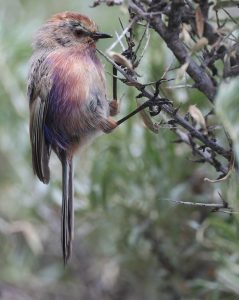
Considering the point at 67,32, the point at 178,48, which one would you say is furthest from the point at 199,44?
the point at 67,32

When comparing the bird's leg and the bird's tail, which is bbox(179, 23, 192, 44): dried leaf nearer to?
the bird's leg

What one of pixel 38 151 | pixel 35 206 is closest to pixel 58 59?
pixel 38 151

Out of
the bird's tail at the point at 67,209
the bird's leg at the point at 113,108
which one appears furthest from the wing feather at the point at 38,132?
the bird's leg at the point at 113,108

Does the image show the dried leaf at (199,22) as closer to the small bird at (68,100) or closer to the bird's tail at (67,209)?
the small bird at (68,100)

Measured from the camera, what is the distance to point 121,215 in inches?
141

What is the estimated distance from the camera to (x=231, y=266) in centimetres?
290

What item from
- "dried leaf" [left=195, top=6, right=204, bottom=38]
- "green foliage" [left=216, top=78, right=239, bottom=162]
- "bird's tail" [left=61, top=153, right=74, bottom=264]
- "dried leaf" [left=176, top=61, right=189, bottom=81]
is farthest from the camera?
"bird's tail" [left=61, top=153, right=74, bottom=264]

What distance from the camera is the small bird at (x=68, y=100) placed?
307cm

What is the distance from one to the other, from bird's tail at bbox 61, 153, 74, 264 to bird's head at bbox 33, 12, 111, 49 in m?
0.51

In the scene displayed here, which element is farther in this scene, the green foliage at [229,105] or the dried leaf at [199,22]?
the dried leaf at [199,22]

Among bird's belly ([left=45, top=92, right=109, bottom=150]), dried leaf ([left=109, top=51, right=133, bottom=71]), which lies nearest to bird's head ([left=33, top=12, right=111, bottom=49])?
bird's belly ([left=45, top=92, right=109, bottom=150])

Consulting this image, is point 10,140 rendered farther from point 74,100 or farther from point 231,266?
point 231,266

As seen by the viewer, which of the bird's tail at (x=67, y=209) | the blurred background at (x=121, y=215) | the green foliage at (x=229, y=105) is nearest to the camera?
the green foliage at (x=229, y=105)

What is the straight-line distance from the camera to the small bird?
307 cm
